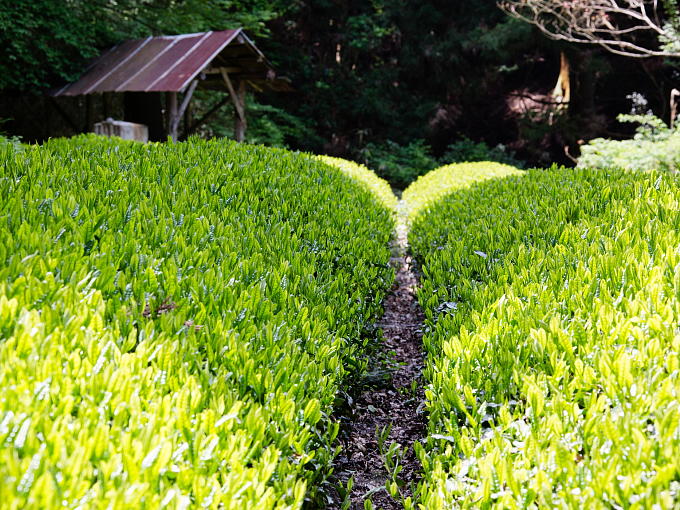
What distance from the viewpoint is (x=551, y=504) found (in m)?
1.85

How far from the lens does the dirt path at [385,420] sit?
10.5ft

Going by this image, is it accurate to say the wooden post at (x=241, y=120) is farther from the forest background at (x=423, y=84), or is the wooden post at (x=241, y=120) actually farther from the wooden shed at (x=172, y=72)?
the forest background at (x=423, y=84)

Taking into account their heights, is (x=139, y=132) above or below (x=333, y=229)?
A: above

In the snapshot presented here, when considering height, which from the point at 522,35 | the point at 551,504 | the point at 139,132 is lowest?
the point at 551,504

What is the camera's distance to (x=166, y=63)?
481 inches

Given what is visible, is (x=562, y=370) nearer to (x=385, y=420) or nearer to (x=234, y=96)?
(x=385, y=420)

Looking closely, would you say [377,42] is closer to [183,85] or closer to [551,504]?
[183,85]

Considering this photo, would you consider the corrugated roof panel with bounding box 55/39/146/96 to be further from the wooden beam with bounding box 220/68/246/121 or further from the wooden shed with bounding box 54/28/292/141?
the wooden beam with bounding box 220/68/246/121

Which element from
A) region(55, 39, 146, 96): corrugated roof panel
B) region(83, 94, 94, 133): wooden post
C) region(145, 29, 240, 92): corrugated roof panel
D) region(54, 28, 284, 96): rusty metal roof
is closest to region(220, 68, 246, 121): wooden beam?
region(54, 28, 284, 96): rusty metal roof

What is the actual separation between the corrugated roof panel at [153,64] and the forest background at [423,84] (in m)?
4.93

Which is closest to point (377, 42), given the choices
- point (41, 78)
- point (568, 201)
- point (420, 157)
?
point (420, 157)

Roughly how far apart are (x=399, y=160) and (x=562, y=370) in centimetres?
2123

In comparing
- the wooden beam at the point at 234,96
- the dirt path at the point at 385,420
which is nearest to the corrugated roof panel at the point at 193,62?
the wooden beam at the point at 234,96

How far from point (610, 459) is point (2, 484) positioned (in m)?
1.92
